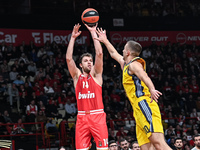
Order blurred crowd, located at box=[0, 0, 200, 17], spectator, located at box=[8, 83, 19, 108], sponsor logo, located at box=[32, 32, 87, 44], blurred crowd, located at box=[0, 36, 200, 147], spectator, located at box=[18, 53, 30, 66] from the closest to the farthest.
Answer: blurred crowd, located at box=[0, 36, 200, 147], spectator, located at box=[8, 83, 19, 108], spectator, located at box=[18, 53, 30, 66], sponsor logo, located at box=[32, 32, 87, 44], blurred crowd, located at box=[0, 0, 200, 17]

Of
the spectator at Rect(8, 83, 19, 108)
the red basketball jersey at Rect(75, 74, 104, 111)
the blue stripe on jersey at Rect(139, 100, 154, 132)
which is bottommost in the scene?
the blue stripe on jersey at Rect(139, 100, 154, 132)

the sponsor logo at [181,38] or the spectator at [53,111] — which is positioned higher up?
the sponsor logo at [181,38]

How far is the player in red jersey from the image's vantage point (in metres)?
7.63

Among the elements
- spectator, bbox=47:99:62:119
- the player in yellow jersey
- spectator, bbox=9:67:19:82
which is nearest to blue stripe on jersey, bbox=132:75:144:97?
the player in yellow jersey

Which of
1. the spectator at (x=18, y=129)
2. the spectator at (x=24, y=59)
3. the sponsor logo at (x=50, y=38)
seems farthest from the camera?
the sponsor logo at (x=50, y=38)

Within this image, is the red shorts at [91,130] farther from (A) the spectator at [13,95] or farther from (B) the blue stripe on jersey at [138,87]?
(A) the spectator at [13,95]

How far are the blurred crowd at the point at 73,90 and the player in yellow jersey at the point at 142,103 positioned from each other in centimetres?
895

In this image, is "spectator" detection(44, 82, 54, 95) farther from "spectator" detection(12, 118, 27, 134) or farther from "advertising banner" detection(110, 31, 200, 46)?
"advertising banner" detection(110, 31, 200, 46)

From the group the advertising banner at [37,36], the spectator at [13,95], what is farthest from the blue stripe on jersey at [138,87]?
the advertising banner at [37,36]

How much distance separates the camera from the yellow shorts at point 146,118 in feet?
21.8

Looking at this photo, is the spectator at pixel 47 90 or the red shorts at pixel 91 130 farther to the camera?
the spectator at pixel 47 90

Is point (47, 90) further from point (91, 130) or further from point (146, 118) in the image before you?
point (146, 118)

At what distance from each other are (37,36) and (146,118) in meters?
17.1

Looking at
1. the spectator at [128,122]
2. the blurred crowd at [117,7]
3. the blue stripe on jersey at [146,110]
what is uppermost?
the blurred crowd at [117,7]
